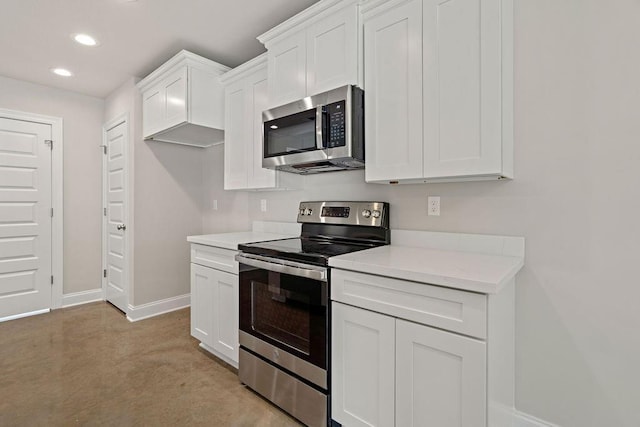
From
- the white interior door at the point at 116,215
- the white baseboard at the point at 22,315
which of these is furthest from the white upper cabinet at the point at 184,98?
the white baseboard at the point at 22,315

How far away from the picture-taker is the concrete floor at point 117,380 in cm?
184

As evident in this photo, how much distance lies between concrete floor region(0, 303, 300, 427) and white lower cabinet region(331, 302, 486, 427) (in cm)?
54

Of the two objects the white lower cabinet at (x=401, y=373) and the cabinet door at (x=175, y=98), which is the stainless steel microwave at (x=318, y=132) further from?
the cabinet door at (x=175, y=98)

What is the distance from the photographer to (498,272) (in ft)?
4.20

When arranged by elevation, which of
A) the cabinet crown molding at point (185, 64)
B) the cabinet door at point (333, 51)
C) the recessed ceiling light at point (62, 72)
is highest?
the recessed ceiling light at point (62, 72)

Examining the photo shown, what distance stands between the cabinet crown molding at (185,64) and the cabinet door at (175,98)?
Result: 0.06 m


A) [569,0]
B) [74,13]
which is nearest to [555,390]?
[569,0]

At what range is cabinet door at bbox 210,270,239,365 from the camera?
2.23 meters

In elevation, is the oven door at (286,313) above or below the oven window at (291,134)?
below

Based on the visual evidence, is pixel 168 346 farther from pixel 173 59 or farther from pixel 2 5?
pixel 2 5

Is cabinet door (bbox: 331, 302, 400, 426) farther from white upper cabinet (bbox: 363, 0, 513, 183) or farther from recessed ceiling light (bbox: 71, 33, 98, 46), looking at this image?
recessed ceiling light (bbox: 71, 33, 98, 46)

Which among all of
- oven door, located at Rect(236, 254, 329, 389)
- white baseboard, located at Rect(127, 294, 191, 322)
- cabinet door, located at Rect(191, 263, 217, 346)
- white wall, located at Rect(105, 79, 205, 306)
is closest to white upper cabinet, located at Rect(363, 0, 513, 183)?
oven door, located at Rect(236, 254, 329, 389)

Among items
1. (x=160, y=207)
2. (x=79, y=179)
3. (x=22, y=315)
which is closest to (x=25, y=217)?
(x=79, y=179)

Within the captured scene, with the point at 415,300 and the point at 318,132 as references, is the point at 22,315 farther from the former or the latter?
the point at 415,300
